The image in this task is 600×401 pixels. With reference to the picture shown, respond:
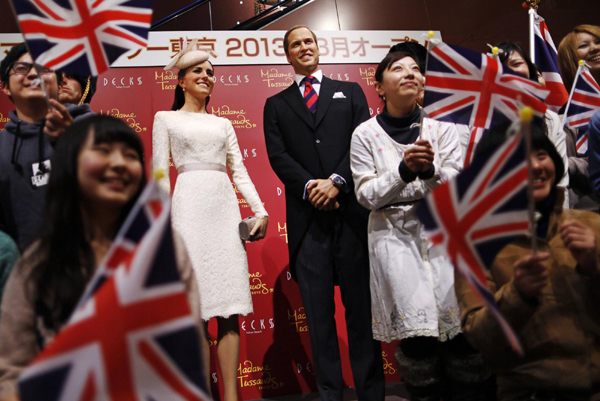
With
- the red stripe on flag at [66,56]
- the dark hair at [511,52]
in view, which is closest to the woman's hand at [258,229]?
the red stripe on flag at [66,56]

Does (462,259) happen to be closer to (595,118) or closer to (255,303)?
(595,118)

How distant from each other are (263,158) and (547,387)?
312 centimetres

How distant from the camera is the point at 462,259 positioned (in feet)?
4.75

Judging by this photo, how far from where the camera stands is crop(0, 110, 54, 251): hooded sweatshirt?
7.36 ft

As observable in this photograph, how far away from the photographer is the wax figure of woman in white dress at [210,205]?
300 cm

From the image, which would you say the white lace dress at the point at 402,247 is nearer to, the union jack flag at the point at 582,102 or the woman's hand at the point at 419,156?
the woman's hand at the point at 419,156

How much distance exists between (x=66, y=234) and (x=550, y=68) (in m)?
3.54

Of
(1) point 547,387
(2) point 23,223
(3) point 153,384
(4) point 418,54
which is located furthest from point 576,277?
(2) point 23,223

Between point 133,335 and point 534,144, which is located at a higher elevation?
point 534,144

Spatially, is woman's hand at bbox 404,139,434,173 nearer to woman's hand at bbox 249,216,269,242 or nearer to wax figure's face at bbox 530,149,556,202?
wax figure's face at bbox 530,149,556,202

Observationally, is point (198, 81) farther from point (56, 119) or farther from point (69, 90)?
point (56, 119)

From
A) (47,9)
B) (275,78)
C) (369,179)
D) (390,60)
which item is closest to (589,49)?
(390,60)

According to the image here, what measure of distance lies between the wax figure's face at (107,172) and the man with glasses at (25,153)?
69cm

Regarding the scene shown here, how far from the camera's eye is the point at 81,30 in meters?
2.21
